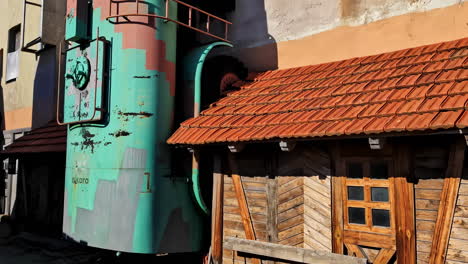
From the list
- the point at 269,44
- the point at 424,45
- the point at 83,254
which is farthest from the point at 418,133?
the point at 83,254

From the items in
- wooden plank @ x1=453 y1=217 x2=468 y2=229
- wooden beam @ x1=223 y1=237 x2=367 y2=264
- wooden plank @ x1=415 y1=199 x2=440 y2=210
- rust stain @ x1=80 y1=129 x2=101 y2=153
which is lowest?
wooden beam @ x1=223 y1=237 x2=367 y2=264

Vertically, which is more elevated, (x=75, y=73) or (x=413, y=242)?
(x=75, y=73)

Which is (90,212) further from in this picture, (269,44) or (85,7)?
(269,44)

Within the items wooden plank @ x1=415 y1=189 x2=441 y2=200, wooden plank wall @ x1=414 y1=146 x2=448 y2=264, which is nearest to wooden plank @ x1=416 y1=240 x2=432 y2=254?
wooden plank wall @ x1=414 y1=146 x2=448 y2=264

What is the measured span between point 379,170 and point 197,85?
383 cm

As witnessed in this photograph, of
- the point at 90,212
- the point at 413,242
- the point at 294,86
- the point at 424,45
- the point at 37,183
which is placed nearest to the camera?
the point at 413,242

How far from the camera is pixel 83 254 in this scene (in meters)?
10.7

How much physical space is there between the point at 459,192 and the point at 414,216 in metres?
0.64

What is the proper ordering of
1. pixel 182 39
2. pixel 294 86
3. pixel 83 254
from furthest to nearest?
pixel 83 254 → pixel 182 39 → pixel 294 86

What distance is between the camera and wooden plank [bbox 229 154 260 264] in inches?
283

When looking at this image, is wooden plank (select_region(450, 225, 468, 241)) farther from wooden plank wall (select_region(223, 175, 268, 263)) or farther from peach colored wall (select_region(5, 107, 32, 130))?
peach colored wall (select_region(5, 107, 32, 130))

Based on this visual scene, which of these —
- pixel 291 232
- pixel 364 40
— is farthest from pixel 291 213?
pixel 364 40

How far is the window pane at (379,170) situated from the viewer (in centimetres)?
581

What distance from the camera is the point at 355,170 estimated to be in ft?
20.0
